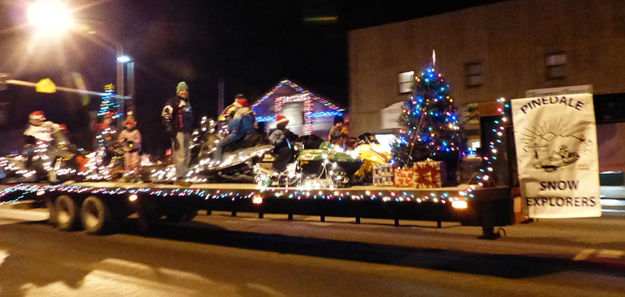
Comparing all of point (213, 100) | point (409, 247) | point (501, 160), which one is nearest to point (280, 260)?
point (409, 247)

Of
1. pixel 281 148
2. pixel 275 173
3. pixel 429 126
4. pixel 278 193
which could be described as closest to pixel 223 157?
pixel 281 148

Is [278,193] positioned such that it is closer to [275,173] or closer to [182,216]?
[275,173]

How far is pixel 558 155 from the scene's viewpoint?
5910 millimetres

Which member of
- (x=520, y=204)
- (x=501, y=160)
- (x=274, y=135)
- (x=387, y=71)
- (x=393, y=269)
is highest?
(x=387, y=71)

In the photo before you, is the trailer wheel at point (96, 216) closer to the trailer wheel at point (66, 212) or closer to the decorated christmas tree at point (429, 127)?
the trailer wheel at point (66, 212)

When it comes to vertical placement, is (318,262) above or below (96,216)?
below

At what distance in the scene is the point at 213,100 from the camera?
35.1 m

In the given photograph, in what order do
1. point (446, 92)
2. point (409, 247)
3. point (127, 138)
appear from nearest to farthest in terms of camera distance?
point (446, 92) → point (409, 247) → point (127, 138)

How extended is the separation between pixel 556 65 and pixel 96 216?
16.8 m

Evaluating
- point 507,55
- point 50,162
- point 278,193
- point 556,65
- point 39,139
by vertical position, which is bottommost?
Result: point 278,193

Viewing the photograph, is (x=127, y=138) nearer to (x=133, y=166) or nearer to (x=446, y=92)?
(x=133, y=166)

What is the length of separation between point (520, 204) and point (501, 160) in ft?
1.93

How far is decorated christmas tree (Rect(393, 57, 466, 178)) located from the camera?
23.6ft

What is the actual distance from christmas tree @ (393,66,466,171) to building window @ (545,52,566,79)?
537 inches
